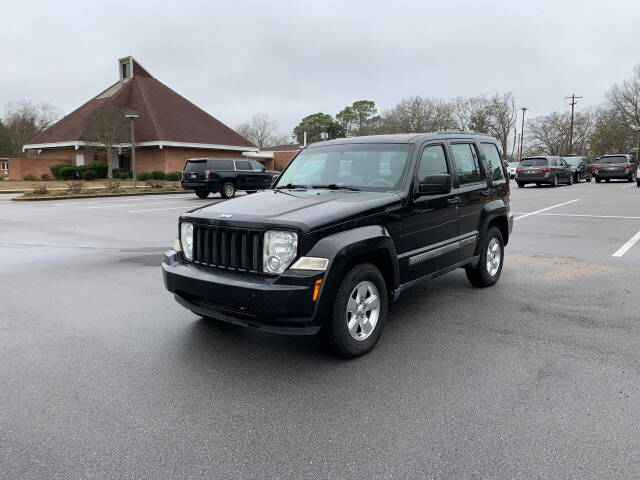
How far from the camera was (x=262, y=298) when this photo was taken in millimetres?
3678

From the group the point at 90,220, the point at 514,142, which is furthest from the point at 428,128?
the point at 90,220

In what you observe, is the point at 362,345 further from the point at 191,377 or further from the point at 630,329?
the point at 630,329

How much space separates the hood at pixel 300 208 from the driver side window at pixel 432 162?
0.56 metres

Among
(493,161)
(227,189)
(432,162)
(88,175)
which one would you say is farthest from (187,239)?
(88,175)

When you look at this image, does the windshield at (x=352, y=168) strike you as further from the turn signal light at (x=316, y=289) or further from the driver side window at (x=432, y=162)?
the turn signal light at (x=316, y=289)

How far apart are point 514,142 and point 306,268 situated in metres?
89.0

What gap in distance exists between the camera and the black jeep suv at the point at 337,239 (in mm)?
3756

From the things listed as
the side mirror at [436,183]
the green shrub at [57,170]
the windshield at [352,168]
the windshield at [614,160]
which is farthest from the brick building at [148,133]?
the side mirror at [436,183]

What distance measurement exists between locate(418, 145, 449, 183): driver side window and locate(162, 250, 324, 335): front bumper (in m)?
1.86

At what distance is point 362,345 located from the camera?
4148 mm

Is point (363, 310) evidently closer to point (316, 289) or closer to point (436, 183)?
point (316, 289)

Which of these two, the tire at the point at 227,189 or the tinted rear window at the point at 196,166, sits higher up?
the tinted rear window at the point at 196,166

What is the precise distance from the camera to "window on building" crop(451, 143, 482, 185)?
5.66m

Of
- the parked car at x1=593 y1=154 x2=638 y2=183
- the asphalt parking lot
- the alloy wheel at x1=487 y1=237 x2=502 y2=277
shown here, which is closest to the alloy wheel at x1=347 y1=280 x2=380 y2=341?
the asphalt parking lot
